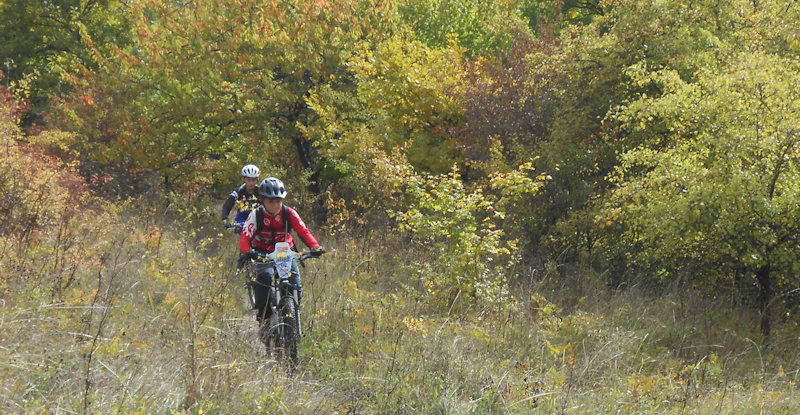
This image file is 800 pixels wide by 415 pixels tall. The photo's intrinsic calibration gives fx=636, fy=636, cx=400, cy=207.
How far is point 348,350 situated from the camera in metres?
5.82

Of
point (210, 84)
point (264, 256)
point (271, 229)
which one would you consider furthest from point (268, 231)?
point (210, 84)

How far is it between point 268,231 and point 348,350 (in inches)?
55.8

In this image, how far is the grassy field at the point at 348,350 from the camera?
155 inches

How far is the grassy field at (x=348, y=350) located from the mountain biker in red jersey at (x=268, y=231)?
38cm

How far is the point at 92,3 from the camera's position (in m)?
24.2

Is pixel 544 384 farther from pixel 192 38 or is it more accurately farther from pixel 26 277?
pixel 192 38

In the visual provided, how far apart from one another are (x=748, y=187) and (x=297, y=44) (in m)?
8.94

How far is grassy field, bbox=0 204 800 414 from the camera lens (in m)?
3.95

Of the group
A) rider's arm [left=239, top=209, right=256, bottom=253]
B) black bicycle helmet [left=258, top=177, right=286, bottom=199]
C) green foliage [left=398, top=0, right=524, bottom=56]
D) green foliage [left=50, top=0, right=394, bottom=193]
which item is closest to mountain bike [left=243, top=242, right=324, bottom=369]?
rider's arm [left=239, top=209, right=256, bottom=253]

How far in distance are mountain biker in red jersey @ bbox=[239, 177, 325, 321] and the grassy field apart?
375 millimetres

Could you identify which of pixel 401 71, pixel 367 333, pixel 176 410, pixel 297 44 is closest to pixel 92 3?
pixel 297 44

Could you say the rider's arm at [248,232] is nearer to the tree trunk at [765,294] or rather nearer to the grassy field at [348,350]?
the grassy field at [348,350]

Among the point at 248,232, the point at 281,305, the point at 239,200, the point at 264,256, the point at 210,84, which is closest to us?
A: the point at 281,305

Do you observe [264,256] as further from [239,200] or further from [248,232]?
[239,200]
